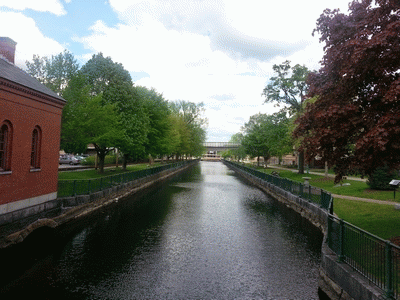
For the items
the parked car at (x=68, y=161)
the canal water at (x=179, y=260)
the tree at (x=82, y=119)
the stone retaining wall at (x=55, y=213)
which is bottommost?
the canal water at (x=179, y=260)

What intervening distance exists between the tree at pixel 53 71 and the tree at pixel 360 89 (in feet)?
67.3

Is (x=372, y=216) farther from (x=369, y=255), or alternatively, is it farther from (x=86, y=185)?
(x=86, y=185)

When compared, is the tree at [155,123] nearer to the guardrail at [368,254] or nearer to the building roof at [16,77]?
the building roof at [16,77]

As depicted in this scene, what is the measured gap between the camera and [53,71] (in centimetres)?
2391

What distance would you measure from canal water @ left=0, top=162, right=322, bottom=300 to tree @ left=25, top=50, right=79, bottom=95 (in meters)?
12.8

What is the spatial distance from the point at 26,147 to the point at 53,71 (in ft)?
41.4

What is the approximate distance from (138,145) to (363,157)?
26.3 m

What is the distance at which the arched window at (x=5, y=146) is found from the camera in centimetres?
1256

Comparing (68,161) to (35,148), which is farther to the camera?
(68,161)

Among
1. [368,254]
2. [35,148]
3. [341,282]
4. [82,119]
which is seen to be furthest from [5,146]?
[368,254]

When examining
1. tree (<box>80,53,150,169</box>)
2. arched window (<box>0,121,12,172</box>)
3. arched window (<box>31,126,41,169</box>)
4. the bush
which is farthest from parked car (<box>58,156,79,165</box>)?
the bush

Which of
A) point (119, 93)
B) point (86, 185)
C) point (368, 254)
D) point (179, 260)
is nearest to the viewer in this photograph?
point (368, 254)

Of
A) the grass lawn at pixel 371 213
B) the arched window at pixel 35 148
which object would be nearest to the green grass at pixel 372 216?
the grass lawn at pixel 371 213

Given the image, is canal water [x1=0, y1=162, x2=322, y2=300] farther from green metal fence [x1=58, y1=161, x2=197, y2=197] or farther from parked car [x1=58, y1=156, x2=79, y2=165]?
parked car [x1=58, y1=156, x2=79, y2=165]
